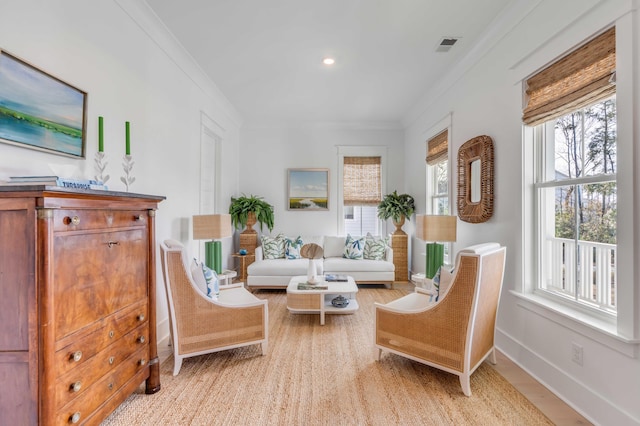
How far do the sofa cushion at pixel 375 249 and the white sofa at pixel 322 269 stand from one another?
0.26 ft

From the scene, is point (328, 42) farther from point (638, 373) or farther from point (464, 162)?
point (638, 373)

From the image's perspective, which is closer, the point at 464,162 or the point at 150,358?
the point at 150,358

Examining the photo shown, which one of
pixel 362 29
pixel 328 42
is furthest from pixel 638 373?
pixel 328 42

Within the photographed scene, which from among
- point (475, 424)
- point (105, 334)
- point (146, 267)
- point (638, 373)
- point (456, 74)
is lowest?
point (475, 424)

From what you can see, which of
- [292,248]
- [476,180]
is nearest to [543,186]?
[476,180]

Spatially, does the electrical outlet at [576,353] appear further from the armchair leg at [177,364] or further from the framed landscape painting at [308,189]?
the framed landscape painting at [308,189]

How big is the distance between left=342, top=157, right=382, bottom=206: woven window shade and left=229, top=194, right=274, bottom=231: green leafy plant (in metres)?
1.53

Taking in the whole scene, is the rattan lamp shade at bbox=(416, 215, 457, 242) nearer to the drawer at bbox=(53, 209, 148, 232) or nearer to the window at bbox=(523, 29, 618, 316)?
the window at bbox=(523, 29, 618, 316)

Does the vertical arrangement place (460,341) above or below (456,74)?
below

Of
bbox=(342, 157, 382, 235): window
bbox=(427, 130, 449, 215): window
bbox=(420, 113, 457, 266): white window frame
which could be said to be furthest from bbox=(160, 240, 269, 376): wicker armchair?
bbox=(342, 157, 382, 235): window

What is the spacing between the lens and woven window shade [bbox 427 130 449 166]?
416cm

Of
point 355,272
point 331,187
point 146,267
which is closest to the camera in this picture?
point 146,267

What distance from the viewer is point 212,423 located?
1.86m

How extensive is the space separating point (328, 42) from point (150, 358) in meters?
3.08
